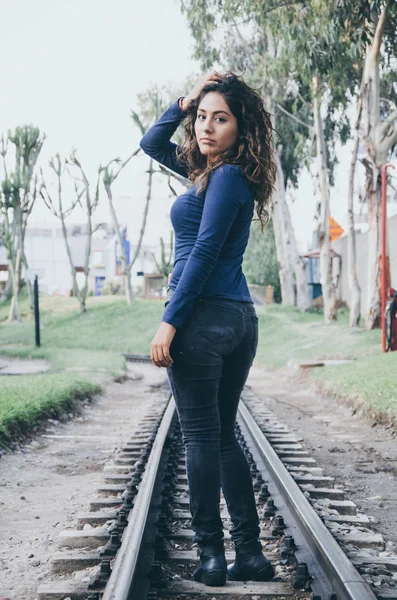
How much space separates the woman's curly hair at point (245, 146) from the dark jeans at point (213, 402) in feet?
1.59

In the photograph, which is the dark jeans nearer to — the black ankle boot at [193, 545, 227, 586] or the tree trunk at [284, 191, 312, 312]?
the black ankle boot at [193, 545, 227, 586]

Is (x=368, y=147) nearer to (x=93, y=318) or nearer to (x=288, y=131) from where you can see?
(x=288, y=131)

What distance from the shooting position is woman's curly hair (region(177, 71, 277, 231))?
2.87 metres

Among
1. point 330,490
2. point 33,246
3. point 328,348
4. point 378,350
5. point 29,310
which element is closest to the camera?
point 330,490

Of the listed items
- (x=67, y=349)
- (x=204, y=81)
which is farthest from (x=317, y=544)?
(x=67, y=349)

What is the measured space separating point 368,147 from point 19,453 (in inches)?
581

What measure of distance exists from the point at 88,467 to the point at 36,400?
263 cm

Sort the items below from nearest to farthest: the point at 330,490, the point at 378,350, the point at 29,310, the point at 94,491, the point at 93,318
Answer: the point at 330,490, the point at 94,491, the point at 378,350, the point at 93,318, the point at 29,310

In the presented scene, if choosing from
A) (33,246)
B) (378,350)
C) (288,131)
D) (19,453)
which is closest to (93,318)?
(288,131)

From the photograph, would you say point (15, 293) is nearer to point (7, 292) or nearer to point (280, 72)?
point (7, 292)

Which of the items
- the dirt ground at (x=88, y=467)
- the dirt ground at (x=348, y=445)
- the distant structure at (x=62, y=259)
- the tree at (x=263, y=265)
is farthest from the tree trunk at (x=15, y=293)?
the distant structure at (x=62, y=259)

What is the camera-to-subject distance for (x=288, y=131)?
29766 millimetres

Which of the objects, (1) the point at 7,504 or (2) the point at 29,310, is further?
(2) the point at 29,310

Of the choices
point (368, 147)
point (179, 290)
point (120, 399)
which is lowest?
point (120, 399)
